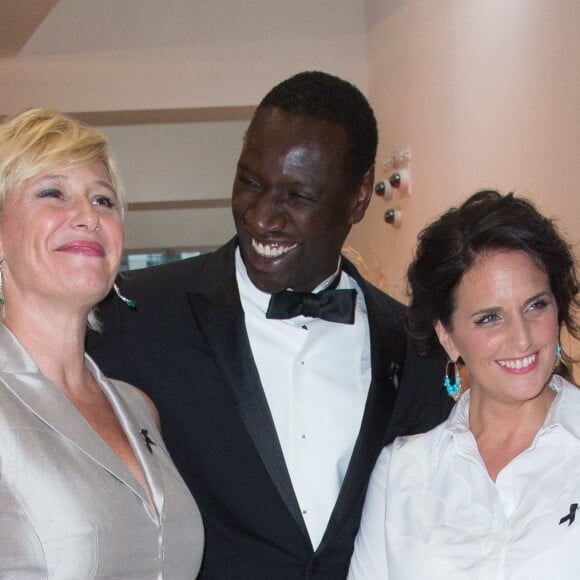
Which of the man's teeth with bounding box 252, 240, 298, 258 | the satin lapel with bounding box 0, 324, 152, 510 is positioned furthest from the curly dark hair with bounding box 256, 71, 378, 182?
the satin lapel with bounding box 0, 324, 152, 510

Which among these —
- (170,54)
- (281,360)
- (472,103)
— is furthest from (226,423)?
(170,54)

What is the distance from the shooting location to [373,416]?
8.55ft

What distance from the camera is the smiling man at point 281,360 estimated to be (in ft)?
8.27

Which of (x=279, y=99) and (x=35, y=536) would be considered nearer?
(x=35, y=536)

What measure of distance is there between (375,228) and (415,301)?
448 centimetres

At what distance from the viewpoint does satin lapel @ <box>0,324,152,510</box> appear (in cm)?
202

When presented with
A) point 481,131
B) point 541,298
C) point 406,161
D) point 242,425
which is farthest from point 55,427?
point 406,161

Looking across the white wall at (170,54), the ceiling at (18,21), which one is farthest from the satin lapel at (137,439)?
the white wall at (170,54)

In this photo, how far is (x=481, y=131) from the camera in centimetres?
488

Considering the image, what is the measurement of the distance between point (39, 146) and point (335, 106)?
91 centimetres

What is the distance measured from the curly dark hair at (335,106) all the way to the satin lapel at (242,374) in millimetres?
483

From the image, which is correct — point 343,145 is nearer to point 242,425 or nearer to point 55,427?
point 242,425

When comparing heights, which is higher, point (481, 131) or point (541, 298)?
point (481, 131)

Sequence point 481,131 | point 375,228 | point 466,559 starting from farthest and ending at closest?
point 375,228 → point 481,131 → point 466,559
